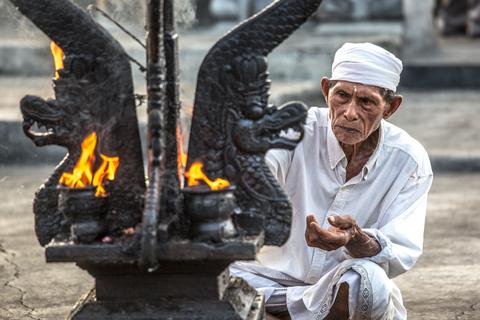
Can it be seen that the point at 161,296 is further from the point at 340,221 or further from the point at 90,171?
the point at 340,221

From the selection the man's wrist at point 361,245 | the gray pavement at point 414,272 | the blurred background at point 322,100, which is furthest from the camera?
the blurred background at point 322,100

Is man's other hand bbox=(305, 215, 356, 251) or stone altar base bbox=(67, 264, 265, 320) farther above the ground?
man's other hand bbox=(305, 215, 356, 251)

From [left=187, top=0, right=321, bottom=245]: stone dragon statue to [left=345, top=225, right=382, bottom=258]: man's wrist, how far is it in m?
0.33

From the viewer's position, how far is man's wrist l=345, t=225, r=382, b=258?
411cm

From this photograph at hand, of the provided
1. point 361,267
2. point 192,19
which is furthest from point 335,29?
point 361,267

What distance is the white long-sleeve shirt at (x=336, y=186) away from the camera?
4418mm

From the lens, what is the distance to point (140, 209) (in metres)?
3.88

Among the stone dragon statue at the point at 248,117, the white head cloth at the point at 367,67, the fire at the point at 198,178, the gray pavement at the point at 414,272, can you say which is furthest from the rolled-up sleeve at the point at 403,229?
the gray pavement at the point at 414,272

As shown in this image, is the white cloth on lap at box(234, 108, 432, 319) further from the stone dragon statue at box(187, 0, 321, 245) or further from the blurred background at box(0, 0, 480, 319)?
the blurred background at box(0, 0, 480, 319)

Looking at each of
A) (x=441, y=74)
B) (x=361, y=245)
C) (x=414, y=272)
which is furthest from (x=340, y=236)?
(x=441, y=74)

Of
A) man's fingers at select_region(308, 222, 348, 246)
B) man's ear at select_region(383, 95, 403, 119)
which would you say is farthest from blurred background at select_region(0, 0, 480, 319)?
man's fingers at select_region(308, 222, 348, 246)

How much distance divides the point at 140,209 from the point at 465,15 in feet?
47.2

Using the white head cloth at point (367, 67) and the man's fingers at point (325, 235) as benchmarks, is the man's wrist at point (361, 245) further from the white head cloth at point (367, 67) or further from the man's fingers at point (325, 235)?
the white head cloth at point (367, 67)

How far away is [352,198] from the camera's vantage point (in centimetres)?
446
